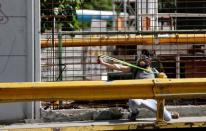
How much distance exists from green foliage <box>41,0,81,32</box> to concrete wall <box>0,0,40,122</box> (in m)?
1.44

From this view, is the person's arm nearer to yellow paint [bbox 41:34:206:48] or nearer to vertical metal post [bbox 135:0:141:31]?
yellow paint [bbox 41:34:206:48]

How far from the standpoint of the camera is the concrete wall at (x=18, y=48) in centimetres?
718

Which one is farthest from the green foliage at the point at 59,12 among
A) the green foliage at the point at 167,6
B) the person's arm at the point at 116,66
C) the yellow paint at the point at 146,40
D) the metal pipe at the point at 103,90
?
the metal pipe at the point at 103,90

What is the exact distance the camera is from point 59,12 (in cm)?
950

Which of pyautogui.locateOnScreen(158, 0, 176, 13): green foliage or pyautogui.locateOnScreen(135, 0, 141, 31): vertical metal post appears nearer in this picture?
pyautogui.locateOnScreen(135, 0, 141, 31): vertical metal post

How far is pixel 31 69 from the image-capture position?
7223mm

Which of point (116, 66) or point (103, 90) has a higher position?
point (116, 66)

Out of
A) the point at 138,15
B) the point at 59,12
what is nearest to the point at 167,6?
the point at 138,15

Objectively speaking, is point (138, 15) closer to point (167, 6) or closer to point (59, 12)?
point (59, 12)

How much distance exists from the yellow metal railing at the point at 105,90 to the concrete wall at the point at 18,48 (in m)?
0.67

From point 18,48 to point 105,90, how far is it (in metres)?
1.39

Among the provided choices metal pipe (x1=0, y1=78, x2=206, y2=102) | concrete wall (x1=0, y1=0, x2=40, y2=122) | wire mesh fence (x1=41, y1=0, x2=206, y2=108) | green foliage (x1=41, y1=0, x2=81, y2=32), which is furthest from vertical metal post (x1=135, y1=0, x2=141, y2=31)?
metal pipe (x1=0, y1=78, x2=206, y2=102)

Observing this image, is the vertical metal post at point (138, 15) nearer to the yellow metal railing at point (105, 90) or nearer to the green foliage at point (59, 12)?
the green foliage at point (59, 12)

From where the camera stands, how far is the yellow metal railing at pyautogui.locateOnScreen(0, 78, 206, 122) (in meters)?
6.55
